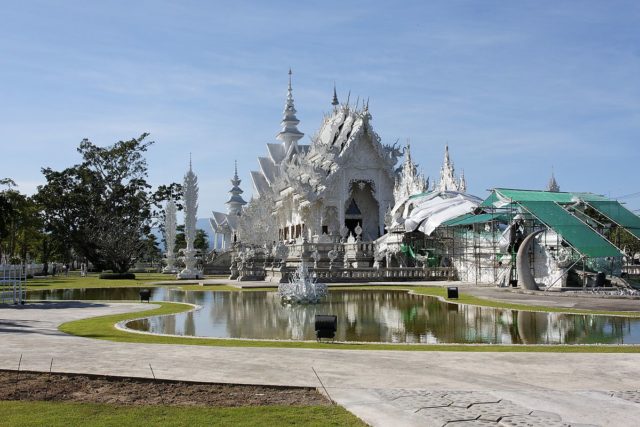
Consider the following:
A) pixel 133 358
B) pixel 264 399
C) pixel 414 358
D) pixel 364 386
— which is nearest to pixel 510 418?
pixel 364 386

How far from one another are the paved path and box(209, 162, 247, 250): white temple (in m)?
61.6

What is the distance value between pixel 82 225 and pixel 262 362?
53.6m

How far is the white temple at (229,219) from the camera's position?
76438 millimetres

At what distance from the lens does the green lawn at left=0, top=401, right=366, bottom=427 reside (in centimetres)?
730

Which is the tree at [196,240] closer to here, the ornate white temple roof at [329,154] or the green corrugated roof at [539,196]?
the ornate white temple roof at [329,154]

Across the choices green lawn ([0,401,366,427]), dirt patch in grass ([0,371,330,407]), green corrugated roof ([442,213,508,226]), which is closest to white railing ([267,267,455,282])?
green corrugated roof ([442,213,508,226])

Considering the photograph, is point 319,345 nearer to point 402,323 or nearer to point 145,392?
point 145,392

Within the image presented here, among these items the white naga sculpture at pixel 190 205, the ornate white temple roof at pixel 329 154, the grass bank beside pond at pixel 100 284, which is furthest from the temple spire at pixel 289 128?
the grass bank beside pond at pixel 100 284

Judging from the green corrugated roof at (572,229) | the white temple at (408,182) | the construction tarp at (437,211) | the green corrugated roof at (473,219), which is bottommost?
the green corrugated roof at (572,229)

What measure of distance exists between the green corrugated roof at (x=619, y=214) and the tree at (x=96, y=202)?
38980mm

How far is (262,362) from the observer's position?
36.3 feet

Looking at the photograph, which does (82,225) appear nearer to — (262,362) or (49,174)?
(49,174)

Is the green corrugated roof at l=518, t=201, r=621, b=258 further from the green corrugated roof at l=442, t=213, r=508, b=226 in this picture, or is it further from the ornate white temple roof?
the ornate white temple roof

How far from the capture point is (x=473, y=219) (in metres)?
39.9
